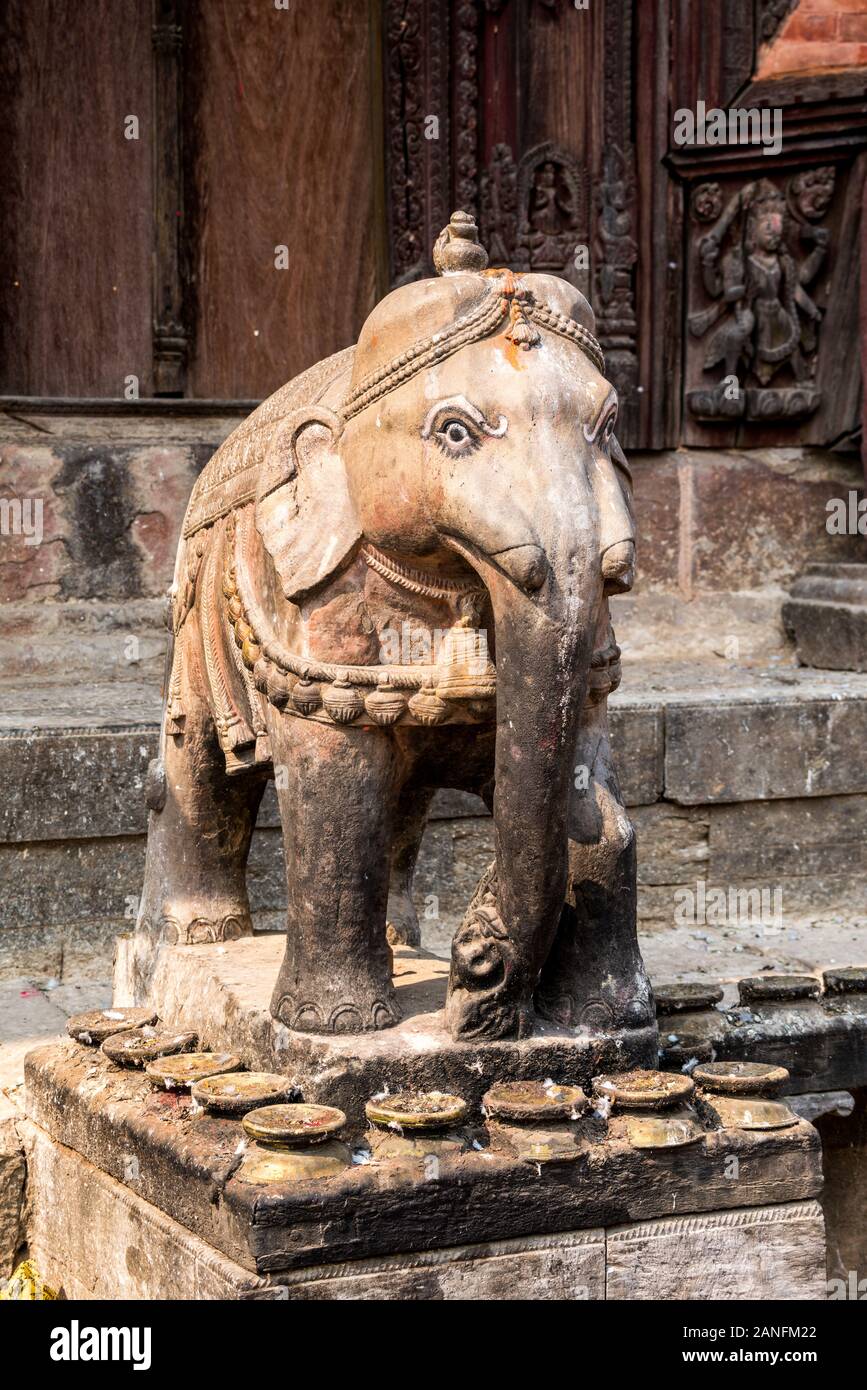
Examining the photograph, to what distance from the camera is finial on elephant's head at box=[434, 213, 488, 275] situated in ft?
9.93

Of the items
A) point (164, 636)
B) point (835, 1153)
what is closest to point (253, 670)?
point (835, 1153)

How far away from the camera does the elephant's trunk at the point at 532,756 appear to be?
2.79 m

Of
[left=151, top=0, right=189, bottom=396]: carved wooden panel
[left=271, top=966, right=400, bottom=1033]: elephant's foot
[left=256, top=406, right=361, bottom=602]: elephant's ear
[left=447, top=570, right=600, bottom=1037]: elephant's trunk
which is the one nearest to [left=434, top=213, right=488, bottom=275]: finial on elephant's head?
[left=256, top=406, right=361, bottom=602]: elephant's ear

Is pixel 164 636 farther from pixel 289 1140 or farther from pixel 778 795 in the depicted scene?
pixel 289 1140

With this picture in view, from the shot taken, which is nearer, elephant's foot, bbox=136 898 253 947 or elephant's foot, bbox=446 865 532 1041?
elephant's foot, bbox=446 865 532 1041

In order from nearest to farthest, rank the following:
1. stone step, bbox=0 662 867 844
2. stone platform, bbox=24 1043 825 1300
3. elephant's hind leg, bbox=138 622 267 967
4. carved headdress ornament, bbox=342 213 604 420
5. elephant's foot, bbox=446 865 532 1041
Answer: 1. stone platform, bbox=24 1043 825 1300
2. carved headdress ornament, bbox=342 213 604 420
3. elephant's foot, bbox=446 865 532 1041
4. elephant's hind leg, bbox=138 622 267 967
5. stone step, bbox=0 662 867 844

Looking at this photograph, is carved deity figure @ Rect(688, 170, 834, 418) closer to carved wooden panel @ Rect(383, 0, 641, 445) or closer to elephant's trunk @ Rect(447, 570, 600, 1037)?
carved wooden panel @ Rect(383, 0, 641, 445)

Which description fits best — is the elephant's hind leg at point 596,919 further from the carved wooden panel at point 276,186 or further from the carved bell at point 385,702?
the carved wooden panel at point 276,186

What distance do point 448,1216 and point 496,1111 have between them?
0.63ft

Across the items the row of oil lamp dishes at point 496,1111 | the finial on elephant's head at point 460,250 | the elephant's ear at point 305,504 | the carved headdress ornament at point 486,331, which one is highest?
the finial on elephant's head at point 460,250

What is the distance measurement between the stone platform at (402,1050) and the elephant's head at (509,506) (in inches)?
3.3

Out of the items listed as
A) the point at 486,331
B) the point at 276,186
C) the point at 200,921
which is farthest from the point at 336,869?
the point at 276,186

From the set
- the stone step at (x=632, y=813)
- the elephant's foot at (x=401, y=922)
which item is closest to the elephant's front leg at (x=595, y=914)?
the elephant's foot at (x=401, y=922)

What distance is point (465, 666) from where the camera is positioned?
2957 millimetres
